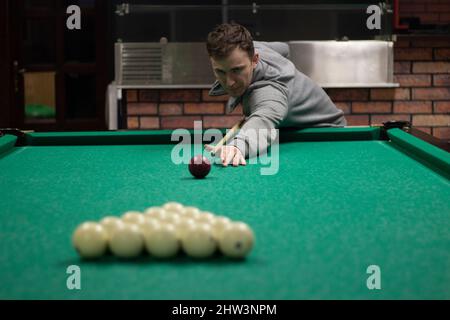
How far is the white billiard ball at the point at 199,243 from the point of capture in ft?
4.11

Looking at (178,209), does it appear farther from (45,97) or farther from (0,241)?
(45,97)

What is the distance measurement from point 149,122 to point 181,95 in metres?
0.31

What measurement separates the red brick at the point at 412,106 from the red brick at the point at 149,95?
1780 mm

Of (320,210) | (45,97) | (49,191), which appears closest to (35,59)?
(45,97)

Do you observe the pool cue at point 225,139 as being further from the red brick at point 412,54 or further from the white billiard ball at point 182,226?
the red brick at point 412,54

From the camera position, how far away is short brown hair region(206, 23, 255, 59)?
9.22ft

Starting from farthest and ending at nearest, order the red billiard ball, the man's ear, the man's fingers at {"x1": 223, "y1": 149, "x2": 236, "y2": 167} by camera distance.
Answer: the man's ear < the man's fingers at {"x1": 223, "y1": 149, "x2": 236, "y2": 167} < the red billiard ball

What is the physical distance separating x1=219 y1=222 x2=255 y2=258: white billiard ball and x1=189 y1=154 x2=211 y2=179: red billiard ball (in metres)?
0.91

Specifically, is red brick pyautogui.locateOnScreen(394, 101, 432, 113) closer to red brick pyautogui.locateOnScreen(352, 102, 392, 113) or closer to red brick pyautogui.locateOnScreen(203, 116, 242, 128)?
red brick pyautogui.locateOnScreen(352, 102, 392, 113)

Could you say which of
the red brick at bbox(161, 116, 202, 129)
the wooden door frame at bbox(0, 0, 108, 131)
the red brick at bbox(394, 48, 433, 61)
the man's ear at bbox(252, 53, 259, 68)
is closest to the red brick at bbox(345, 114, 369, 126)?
the red brick at bbox(394, 48, 433, 61)

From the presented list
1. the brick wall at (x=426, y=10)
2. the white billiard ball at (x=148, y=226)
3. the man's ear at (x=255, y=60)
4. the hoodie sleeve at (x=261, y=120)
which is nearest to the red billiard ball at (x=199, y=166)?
the hoodie sleeve at (x=261, y=120)

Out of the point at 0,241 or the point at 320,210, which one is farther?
the point at 320,210

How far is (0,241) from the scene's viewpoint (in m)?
1.43
